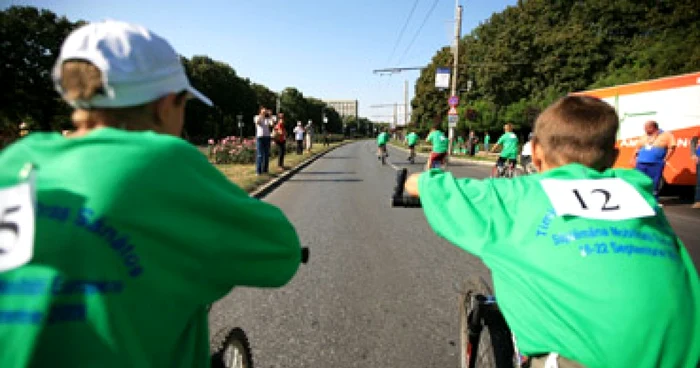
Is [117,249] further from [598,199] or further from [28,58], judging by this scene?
[28,58]

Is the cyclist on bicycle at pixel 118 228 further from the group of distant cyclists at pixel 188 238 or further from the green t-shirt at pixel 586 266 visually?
the green t-shirt at pixel 586 266

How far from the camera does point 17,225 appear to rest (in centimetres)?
90

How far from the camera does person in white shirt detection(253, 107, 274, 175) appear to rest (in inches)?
499

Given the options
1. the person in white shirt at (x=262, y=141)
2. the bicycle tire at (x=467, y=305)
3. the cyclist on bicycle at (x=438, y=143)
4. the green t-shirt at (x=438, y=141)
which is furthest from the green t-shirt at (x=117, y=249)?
the green t-shirt at (x=438, y=141)

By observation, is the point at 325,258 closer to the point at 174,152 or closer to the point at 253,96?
the point at 174,152

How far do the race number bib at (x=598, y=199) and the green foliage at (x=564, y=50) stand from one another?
30.2 metres

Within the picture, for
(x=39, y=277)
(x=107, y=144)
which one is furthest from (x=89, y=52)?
(x=39, y=277)

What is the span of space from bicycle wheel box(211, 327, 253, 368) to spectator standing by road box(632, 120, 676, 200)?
960 centimetres

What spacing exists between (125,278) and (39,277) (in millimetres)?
155

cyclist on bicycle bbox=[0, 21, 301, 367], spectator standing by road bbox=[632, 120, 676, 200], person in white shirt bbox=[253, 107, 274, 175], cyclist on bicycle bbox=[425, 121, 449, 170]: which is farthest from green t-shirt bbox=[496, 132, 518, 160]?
cyclist on bicycle bbox=[0, 21, 301, 367]

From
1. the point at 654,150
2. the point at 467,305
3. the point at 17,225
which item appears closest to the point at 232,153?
the point at 654,150

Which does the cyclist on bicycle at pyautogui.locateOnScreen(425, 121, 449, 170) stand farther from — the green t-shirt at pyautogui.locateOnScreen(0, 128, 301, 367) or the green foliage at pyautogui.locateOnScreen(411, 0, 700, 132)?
the green foliage at pyautogui.locateOnScreen(411, 0, 700, 132)

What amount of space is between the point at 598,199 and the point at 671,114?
11.2 meters

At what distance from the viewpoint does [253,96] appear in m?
75.9
